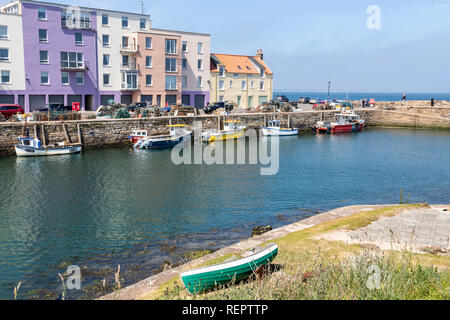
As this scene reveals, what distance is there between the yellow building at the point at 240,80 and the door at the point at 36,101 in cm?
2881

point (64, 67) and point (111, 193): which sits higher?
point (64, 67)

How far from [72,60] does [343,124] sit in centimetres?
4550

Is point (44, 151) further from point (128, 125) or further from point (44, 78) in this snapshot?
point (44, 78)

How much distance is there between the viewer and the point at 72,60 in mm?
60188

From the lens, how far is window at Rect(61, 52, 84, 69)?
59469mm

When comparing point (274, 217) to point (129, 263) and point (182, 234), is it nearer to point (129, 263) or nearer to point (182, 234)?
point (182, 234)

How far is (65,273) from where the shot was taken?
17.3m

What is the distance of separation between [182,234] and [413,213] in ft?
38.1

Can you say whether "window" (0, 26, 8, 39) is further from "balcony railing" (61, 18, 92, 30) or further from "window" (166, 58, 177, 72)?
"window" (166, 58, 177, 72)

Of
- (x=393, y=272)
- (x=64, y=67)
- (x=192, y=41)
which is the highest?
(x=192, y=41)

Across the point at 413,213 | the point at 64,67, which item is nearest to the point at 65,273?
the point at 413,213

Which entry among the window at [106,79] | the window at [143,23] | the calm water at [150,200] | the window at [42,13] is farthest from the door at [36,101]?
the window at [143,23]

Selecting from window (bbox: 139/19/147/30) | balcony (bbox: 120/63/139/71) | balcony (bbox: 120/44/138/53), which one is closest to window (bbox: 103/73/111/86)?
balcony (bbox: 120/63/139/71)

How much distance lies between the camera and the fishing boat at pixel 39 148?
43094 millimetres
